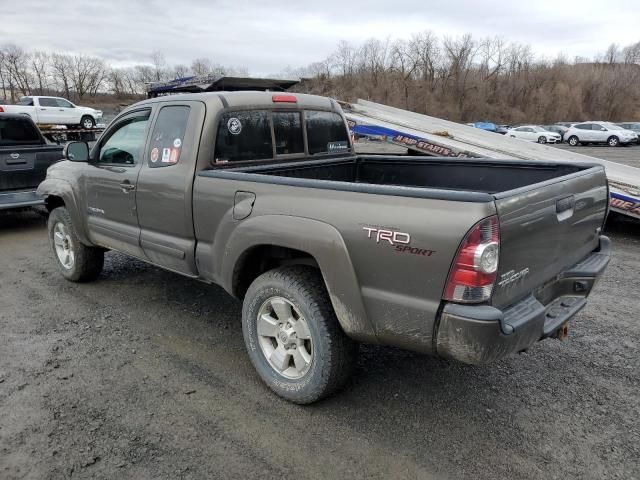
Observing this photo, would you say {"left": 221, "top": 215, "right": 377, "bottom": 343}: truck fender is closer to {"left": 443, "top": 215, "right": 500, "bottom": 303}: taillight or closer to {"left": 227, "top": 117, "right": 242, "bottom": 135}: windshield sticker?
{"left": 443, "top": 215, "right": 500, "bottom": 303}: taillight

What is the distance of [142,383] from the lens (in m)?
3.32

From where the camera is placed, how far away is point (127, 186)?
4105 mm

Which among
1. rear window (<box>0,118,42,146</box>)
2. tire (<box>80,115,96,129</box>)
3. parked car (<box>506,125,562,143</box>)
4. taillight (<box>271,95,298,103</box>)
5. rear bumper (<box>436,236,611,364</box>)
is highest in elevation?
taillight (<box>271,95,298,103</box>)

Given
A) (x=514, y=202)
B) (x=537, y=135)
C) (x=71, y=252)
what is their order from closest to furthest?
(x=514, y=202) < (x=71, y=252) < (x=537, y=135)

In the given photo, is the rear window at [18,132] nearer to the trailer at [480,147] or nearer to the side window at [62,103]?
the trailer at [480,147]

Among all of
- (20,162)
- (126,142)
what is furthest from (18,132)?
(126,142)

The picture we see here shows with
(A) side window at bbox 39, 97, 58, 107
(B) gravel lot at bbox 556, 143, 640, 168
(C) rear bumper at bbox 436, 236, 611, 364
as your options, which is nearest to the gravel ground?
(C) rear bumper at bbox 436, 236, 611, 364

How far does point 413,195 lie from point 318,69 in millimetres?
81176

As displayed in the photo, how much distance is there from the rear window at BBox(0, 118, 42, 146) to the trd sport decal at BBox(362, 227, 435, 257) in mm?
8546

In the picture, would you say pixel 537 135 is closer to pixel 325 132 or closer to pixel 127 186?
pixel 325 132

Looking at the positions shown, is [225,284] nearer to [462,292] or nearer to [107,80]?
[462,292]

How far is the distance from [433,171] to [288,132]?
1.36 metres

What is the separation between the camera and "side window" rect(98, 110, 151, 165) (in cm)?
414

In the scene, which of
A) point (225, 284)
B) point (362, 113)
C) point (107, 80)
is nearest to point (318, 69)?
point (107, 80)
